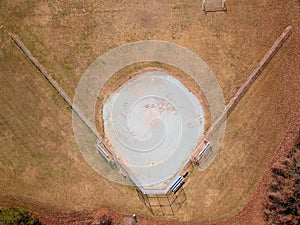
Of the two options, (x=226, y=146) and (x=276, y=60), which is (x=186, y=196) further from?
(x=276, y=60)

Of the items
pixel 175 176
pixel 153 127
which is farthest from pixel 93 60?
pixel 175 176

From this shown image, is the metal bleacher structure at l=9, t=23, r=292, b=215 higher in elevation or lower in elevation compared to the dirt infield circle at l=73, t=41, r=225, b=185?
lower

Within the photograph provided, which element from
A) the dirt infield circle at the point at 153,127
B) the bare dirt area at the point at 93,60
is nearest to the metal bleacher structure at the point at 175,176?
the dirt infield circle at the point at 153,127

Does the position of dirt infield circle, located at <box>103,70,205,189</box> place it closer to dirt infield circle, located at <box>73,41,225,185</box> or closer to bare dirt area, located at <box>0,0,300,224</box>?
dirt infield circle, located at <box>73,41,225,185</box>

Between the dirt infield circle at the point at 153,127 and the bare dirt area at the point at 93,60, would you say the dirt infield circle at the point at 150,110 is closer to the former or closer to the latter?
the dirt infield circle at the point at 153,127

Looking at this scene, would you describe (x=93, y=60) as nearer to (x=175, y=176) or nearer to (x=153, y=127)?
(x=153, y=127)

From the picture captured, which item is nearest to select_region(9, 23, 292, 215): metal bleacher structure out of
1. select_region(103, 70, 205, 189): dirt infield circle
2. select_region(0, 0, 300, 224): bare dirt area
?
select_region(103, 70, 205, 189): dirt infield circle

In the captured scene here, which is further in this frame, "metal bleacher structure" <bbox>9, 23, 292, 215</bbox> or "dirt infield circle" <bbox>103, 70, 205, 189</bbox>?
"dirt infield circle" <bbox>103, 70, 205, 189</bbox>

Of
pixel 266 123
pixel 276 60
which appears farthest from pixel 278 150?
pixel 276 60
